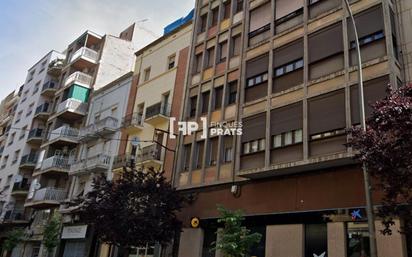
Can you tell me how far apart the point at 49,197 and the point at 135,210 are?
49.2 feet

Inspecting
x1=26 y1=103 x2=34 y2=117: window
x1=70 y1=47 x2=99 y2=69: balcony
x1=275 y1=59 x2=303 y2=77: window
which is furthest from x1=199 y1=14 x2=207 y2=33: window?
x1=26 y1=103 x2=34 y2=117: window

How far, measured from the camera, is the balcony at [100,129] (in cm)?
2730

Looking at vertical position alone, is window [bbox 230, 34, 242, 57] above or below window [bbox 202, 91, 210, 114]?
above

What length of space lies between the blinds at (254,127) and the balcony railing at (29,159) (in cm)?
2521

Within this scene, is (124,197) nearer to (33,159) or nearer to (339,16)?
(339,16)

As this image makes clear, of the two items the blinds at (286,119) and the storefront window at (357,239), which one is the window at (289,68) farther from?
the storefront window at (357,239)

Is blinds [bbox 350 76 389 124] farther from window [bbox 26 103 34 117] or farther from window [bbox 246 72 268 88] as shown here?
window [bbox 26 103 34 117]

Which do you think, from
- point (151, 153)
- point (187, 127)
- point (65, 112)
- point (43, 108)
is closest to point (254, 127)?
point (187, 127)

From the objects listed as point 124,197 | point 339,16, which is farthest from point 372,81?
point 124,197

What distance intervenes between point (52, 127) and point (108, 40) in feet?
29.1

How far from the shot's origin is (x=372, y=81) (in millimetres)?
13633

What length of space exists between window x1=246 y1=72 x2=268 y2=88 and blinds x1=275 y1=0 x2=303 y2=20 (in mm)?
2749

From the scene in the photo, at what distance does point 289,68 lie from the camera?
1688 cm

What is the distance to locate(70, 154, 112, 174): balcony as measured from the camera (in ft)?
86.5
